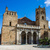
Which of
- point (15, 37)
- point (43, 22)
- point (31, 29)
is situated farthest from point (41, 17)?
point (15, 37)

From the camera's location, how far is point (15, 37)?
→ 2606cm

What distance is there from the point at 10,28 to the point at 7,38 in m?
3.44

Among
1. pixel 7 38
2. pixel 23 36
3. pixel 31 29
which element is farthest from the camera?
pixel 23 36

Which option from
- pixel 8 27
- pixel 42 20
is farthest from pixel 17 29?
pixel 42 20

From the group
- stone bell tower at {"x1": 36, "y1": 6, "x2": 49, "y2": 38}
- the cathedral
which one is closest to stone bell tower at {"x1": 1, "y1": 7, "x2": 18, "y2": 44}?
the cathedral

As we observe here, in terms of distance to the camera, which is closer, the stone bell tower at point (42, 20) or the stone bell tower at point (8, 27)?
the stone bell tower at point (8, 27)

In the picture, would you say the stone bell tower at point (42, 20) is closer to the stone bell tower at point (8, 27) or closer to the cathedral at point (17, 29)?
the cathedral at point (17, 29)

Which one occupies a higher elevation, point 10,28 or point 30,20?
point 30,20

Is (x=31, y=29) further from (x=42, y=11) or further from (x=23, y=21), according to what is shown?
(x=42, y=11)

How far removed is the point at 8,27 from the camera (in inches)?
1022

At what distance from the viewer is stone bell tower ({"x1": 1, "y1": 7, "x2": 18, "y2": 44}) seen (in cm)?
2500

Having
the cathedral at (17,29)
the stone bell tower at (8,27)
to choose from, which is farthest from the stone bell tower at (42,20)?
the stone bell tower at (8,27)

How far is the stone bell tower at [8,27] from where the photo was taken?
82.0ft

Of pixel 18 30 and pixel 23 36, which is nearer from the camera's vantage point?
pixel 18 30
